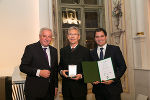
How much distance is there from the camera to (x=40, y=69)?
243 cm

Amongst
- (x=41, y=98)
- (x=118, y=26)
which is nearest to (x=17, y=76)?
(x=41, y=98)

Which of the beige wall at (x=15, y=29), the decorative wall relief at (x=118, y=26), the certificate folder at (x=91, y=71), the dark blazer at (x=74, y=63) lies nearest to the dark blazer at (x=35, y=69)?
the dark blazer at (x=74, y=63)

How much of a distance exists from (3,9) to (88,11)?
2.24m

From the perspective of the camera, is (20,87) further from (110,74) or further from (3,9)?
(110,74)

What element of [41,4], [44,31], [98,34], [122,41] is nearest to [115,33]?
[122,41]

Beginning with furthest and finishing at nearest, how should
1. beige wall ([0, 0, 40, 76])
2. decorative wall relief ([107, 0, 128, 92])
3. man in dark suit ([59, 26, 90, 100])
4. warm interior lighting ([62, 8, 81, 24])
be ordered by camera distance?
warm interior lighting ([62, 8, 81, 24])
decorative wall relief ([107, 0, 128, 92])
beige wall ([0, 0, 40, 76])
man in dark suit ([59, 26, 90, 100])

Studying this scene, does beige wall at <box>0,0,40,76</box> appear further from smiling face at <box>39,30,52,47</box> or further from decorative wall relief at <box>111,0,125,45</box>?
decorative wall relief at <box>111,0,125,45</box>

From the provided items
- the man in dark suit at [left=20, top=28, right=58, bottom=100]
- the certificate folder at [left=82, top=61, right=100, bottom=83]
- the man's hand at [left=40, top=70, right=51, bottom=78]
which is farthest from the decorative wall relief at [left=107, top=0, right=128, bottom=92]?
the man's hand at [left=40, top=70, right=51, bottom=78]

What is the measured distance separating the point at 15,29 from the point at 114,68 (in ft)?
7.57

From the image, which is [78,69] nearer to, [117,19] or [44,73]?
[44,73]

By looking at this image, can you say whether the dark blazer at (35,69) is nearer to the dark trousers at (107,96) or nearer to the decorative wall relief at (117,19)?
the dark trousers at (107,96)

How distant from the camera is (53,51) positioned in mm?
2578

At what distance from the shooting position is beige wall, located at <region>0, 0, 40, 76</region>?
3882 mm

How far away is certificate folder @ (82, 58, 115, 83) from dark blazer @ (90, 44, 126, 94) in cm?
14
